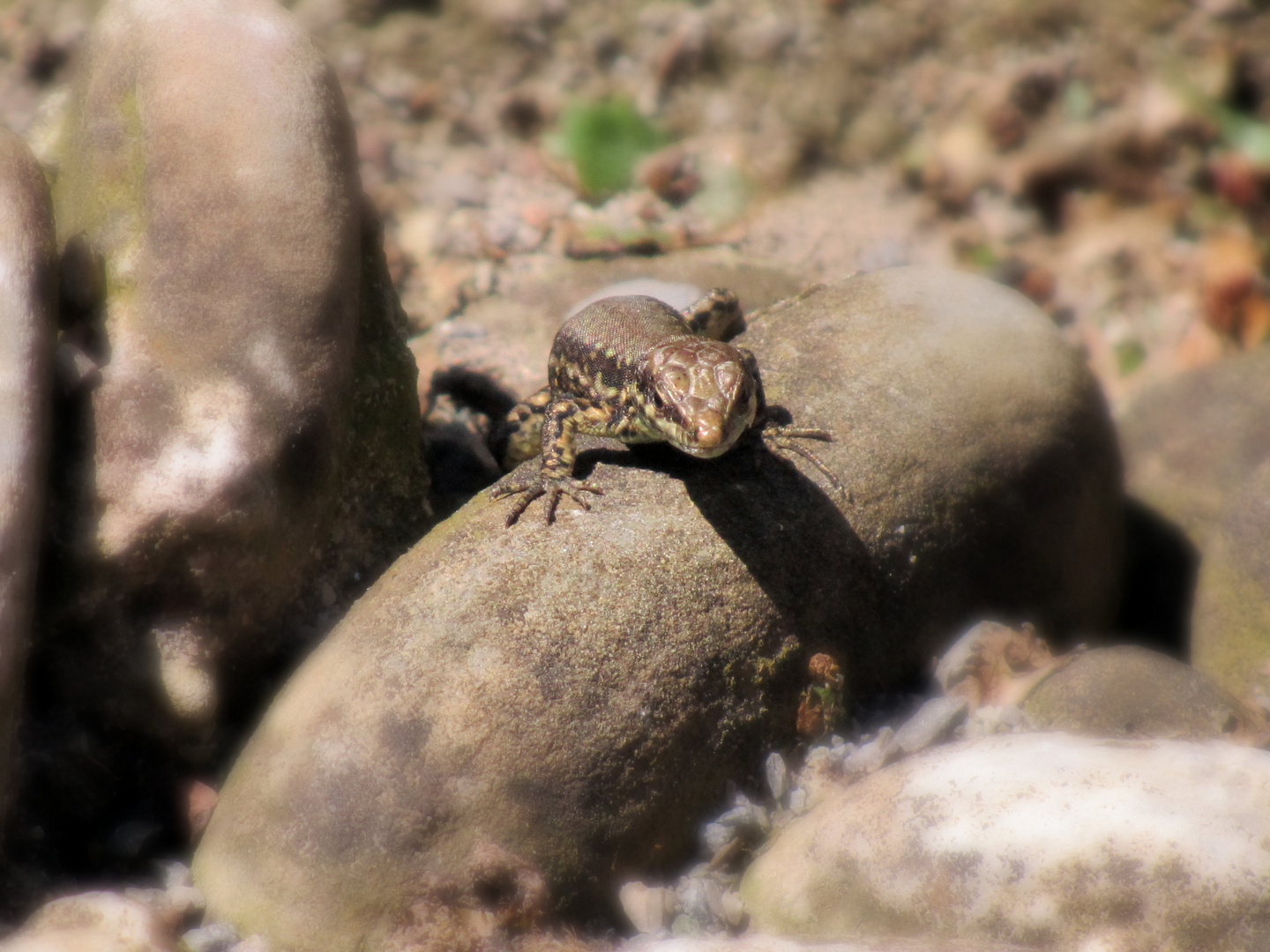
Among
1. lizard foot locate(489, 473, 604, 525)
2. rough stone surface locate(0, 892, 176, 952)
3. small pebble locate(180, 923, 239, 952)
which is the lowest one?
small pebble locate(180, 923, 239, 952)

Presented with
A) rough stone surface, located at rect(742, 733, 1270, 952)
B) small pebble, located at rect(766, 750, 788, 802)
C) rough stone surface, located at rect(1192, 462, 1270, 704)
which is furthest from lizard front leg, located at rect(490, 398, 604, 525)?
rough stone surface, located at rect(1192, 462, 1270, 704)

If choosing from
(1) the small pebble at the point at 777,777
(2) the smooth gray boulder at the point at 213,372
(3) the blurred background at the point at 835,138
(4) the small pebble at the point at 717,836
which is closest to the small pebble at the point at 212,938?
(2) the smooth gray boulder at the point at 213,372

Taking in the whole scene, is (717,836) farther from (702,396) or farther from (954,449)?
(954,449)

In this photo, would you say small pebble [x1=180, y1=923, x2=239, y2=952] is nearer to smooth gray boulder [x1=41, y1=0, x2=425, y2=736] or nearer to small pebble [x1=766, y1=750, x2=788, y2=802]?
smooth gray boulder [x1=41, y1=0, x2=425, y2=736]

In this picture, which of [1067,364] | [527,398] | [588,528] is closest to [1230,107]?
[1067,364]

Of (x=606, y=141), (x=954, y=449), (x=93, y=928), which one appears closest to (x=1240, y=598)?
(x=954, y=449)

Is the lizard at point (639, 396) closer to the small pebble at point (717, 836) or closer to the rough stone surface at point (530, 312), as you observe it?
the rough stone surface at point (530, 312)
